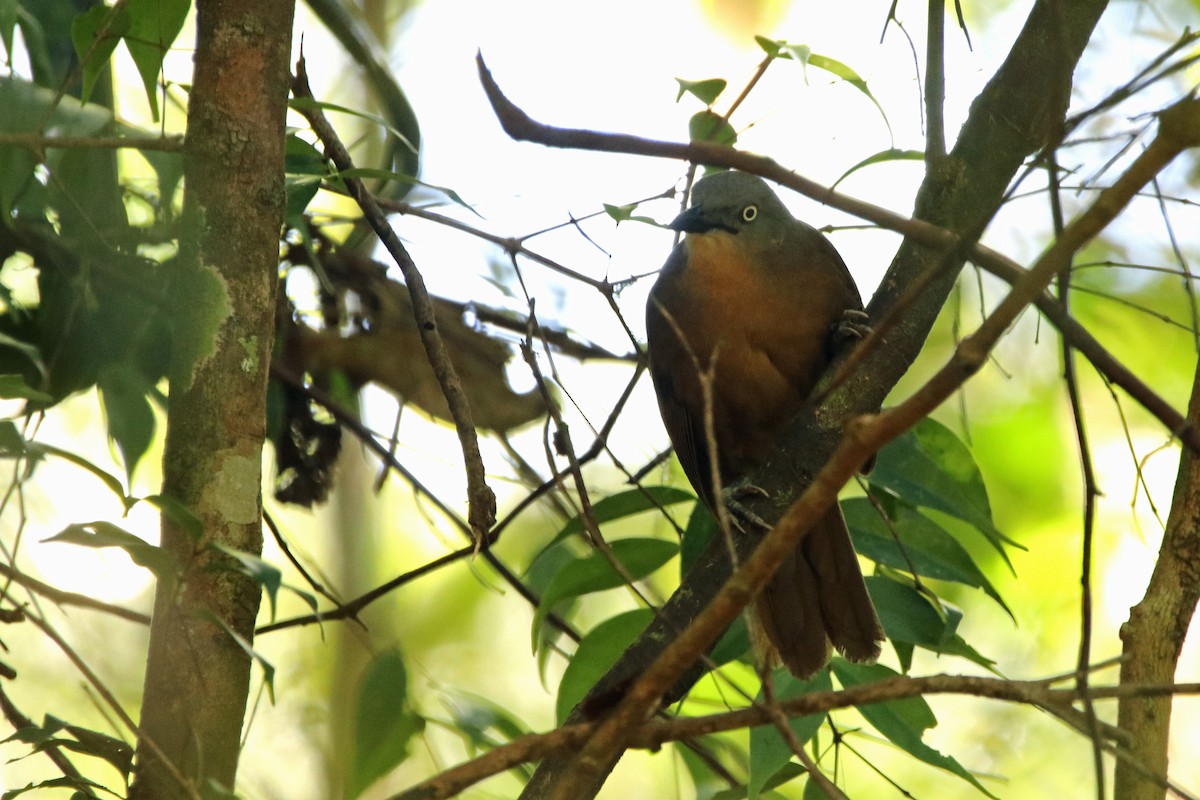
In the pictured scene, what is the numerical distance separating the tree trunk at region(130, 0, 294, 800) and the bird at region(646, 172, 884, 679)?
1652 mm

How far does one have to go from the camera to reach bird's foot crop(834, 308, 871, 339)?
365 centimetres

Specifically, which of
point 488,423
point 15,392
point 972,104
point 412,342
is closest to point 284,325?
point 412,342

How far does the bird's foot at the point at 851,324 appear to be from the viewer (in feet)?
12.0

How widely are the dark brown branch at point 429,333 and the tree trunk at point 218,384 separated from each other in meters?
0.36

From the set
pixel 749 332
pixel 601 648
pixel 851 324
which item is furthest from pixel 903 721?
pixel 749 332

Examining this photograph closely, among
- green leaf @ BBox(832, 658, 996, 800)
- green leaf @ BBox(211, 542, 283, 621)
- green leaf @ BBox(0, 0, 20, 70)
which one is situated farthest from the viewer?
green leaf @ BBox(832, 658, 996, 800)

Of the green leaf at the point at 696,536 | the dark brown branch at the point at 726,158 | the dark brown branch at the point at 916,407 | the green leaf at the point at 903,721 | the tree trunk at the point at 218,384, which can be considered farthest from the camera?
the green leaf at the point at 696,536

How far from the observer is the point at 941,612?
9.27 ft

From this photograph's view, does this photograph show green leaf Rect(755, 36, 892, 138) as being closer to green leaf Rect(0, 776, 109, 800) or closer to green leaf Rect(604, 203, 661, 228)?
green leaf Rect(604, 203, 661, 228)

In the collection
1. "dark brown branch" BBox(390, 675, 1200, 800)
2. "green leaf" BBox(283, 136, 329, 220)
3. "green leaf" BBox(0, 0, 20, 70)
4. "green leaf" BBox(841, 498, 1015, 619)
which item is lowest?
"dark brown branch" BBox(390, 675, 1200, 800)

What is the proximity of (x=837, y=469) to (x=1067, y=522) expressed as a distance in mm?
4302

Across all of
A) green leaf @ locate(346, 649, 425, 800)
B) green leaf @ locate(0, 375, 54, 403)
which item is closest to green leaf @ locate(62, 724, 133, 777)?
green leaf @ locate(0, 375, 54, 403)

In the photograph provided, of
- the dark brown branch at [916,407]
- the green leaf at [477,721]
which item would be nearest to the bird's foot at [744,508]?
the green leaf at [477,721]

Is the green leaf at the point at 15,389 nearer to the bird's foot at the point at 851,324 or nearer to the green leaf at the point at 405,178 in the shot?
the green leaf at the point at 405,178
